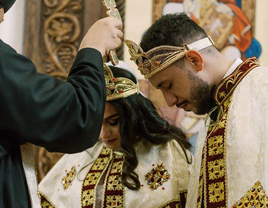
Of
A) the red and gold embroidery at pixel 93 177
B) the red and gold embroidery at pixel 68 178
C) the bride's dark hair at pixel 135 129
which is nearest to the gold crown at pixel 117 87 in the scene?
the bride's dark hair at pixel 135 129

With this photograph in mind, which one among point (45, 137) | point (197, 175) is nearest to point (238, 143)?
point (197, 175)

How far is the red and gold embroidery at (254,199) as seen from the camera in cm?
184

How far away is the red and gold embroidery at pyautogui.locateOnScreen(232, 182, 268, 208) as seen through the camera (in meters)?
1.84

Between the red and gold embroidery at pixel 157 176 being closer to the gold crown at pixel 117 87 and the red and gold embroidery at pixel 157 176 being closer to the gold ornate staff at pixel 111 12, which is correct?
the gold crown at pixel 117 87

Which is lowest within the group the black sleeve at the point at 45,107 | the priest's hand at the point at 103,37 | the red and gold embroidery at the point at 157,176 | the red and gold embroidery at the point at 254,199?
the red and gold embroidery at the point at 157,176

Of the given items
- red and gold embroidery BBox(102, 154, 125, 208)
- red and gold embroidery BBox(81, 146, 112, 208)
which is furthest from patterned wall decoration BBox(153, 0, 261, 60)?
red and gold embroidery BBox(102, 154, 125, 208)

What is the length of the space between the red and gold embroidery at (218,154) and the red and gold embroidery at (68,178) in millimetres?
1121

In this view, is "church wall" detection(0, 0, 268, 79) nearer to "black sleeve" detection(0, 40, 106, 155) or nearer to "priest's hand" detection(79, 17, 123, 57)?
"priest's hand" detection(79, 17, 123, 57)

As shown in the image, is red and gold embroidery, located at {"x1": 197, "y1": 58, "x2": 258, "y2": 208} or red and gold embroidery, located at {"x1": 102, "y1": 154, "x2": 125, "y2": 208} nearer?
red and gold embroidery, located at {"x1": 197, "y1": 58, "x2": 258, "y2": 208}

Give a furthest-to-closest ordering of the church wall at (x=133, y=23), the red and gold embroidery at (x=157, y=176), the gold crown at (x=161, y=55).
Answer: the church wall at (x=133, y=23) < the red and gold embroidery at (x=157, y=176) < the gold crown at (x=161, y=55)

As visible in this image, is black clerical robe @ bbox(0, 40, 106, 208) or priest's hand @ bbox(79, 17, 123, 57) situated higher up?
priest's hand @ bbox(79, 17, 123, 57)

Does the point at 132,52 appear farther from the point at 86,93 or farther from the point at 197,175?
the point at 86,93

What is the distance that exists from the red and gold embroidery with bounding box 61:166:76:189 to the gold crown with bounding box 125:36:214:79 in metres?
1.02

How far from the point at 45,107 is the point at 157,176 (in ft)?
4.69
